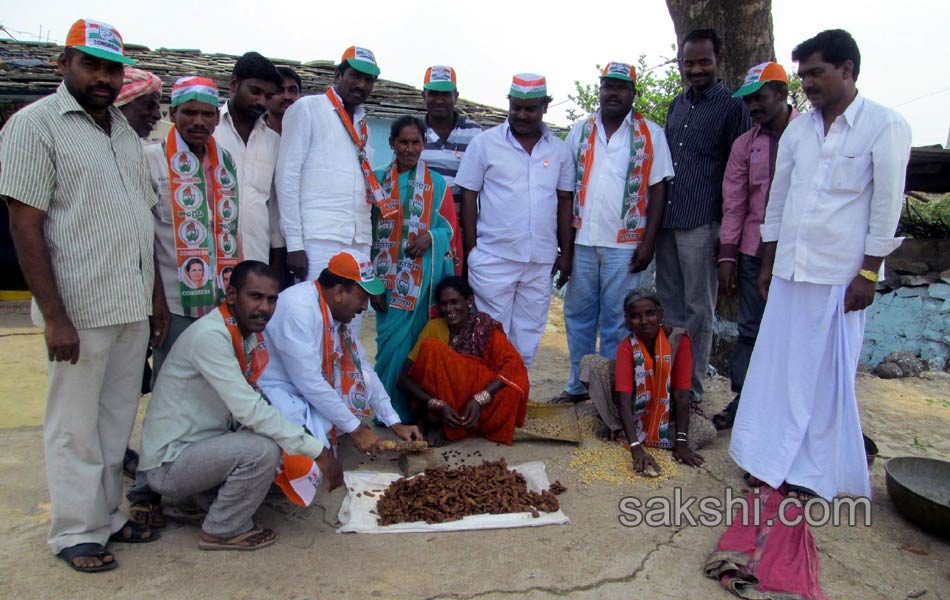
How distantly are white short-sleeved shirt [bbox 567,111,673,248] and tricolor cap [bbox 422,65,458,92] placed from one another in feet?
3.56

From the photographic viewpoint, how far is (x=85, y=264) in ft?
9.09

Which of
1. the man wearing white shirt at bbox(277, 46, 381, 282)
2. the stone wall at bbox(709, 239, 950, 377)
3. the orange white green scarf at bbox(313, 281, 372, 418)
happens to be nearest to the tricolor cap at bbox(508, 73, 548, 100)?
the man wearing white shirt at bbox(277, 46, 381, 282)

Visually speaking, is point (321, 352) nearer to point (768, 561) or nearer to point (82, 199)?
point (82, 199)

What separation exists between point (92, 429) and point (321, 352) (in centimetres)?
112

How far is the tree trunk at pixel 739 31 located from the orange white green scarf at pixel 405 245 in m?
2.78

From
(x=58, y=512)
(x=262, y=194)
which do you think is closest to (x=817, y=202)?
(x=262, y=194)

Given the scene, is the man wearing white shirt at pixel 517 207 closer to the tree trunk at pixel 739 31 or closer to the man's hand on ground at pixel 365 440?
the man's hand on ground at pixel 365 440

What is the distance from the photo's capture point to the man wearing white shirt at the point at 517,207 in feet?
15.3

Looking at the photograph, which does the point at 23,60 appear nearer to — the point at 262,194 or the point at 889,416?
the point at 262,194

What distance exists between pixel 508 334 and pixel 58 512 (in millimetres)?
2963

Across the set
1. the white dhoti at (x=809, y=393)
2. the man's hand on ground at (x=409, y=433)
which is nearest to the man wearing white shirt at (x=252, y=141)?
the man's hand on ground at (x=409, y=433)

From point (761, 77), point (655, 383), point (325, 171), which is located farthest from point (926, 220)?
point (325, 171)

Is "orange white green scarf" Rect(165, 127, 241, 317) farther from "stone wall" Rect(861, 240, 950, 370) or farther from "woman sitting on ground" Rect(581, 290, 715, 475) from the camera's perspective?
"stone wall" Rect(861, 240, 950, 370)

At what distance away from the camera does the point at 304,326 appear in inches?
138
